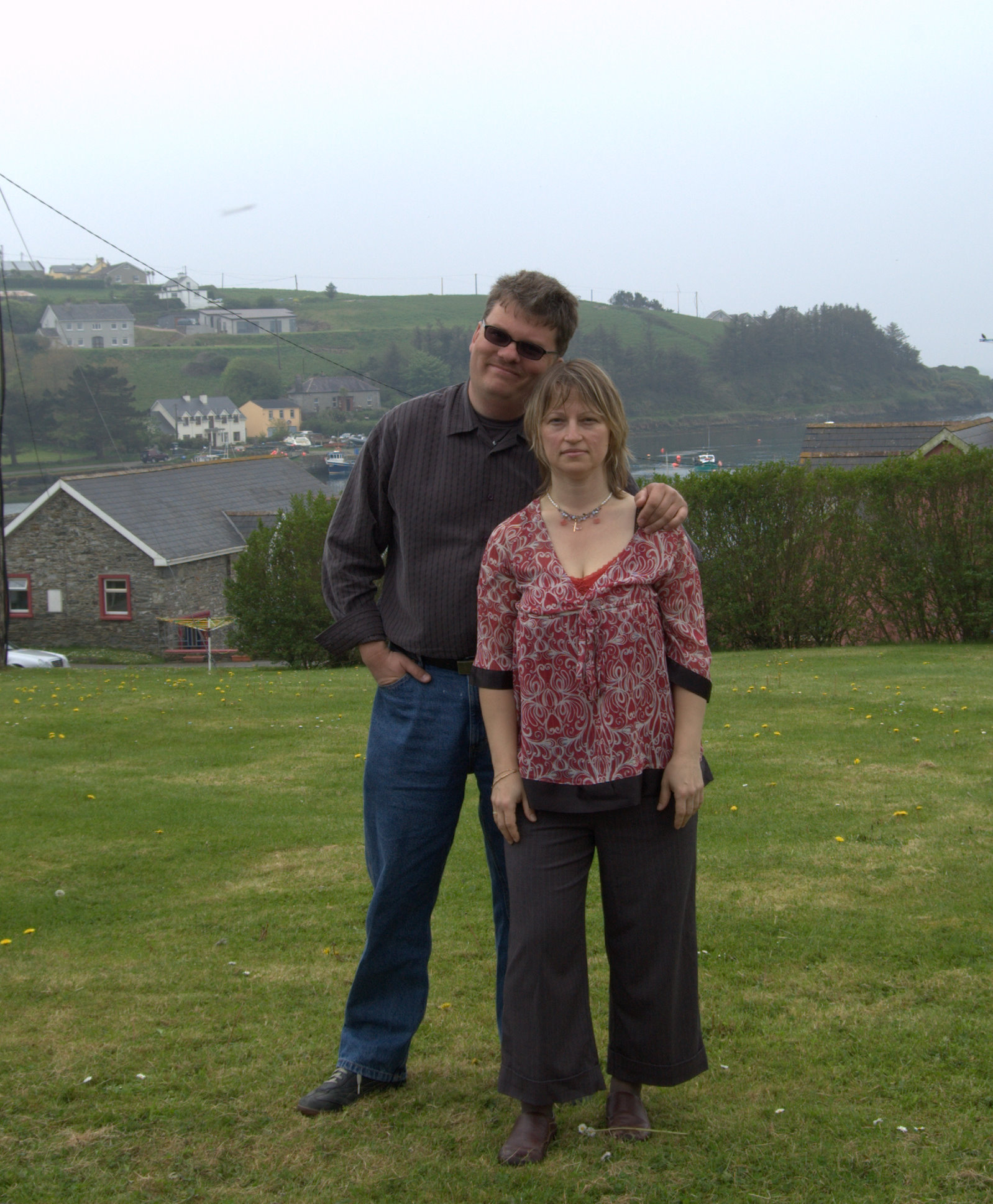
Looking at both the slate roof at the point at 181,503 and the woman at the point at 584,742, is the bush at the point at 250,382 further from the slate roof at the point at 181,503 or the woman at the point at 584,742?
the woman at the point at 584,742

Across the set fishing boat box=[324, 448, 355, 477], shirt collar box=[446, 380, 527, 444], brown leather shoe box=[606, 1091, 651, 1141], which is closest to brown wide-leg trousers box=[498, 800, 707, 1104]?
brown leather shoe box=[606, 1091, 651, 1141]

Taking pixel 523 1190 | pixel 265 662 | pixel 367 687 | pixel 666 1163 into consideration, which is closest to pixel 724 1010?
pixel 666 1163

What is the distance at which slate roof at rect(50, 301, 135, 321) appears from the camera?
99.1m

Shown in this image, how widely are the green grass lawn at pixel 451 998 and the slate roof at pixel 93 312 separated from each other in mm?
99902

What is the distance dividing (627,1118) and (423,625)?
1384mm

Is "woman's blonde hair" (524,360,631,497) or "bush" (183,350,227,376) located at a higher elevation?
"bush" (183,350,227,376)

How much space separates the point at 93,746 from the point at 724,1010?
23.6 ft

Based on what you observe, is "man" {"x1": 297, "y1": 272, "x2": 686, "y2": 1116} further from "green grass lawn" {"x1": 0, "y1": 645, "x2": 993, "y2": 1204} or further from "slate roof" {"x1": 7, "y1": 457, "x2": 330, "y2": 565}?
"slate roof" {"x1": 7, "y1": 457, "x2": 330, "y2": 565}

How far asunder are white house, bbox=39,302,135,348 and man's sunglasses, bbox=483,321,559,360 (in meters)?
95.7

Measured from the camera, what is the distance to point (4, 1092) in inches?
129

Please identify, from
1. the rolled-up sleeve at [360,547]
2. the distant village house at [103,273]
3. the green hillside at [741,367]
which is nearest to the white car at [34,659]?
the green hillside at [741,367]

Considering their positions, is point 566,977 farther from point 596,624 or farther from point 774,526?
point 774,526

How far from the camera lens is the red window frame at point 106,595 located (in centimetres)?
3825

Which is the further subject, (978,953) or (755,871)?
(755,871)
